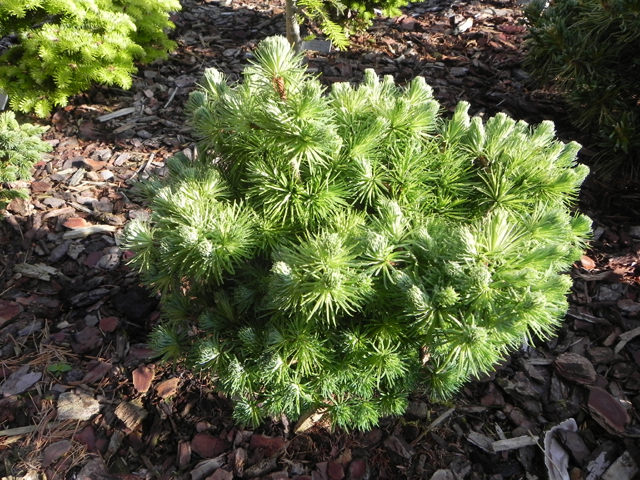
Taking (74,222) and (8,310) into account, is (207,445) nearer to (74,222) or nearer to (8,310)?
(8,310)

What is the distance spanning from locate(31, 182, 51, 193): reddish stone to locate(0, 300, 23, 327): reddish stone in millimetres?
1066

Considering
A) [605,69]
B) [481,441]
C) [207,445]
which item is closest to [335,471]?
[207,445]

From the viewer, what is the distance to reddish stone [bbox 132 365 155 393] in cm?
270

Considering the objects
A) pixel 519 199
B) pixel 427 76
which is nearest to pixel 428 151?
pixel 519 199

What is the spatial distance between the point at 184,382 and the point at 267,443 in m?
0.58

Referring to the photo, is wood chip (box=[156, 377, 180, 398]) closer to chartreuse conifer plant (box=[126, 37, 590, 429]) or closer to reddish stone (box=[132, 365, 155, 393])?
reddish stone (box=[132, 365, 155, 393])

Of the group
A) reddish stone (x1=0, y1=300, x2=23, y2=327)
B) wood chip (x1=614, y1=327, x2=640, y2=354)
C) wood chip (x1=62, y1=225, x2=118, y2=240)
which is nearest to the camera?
wood chip (x1=614, y1=327, x2=640, y2=354)

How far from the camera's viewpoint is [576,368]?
2.79m

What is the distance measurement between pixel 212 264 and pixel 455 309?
0.80 meters

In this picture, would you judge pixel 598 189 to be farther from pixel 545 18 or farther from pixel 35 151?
pixel 35 151

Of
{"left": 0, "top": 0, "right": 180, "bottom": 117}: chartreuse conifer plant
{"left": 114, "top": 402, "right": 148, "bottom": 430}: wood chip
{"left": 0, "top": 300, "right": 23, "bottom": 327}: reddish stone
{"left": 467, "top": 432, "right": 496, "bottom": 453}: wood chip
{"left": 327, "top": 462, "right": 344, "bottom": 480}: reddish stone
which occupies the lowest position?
{"left": 0, "top": 300, "right": 23, "bottom": 327}: reddish stone

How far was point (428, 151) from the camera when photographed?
6.08 feet

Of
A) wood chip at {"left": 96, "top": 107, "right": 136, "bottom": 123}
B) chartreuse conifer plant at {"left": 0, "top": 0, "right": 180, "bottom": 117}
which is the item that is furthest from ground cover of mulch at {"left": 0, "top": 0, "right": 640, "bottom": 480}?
chartreuse conifer plant at {"left": 0, "top": 0, "right": 180, "bottom": 117}

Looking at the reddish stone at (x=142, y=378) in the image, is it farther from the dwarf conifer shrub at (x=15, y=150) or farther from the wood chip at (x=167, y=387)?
the dwarf conifer shrub at (x=15, y=150)
